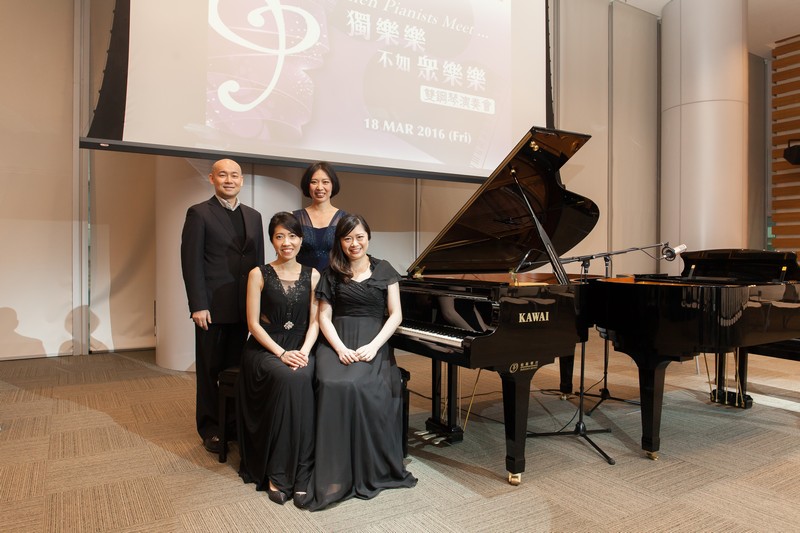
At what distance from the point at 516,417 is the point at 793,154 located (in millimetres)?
8175

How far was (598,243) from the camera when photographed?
7.41 m

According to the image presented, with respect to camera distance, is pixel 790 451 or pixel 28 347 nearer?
pixel 790 451

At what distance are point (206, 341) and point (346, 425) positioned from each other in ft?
3.42

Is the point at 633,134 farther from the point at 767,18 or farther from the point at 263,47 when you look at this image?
the point at 263,47

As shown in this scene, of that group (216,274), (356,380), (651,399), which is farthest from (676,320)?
(216,274)

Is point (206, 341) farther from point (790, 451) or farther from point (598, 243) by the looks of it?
point (598, 243)

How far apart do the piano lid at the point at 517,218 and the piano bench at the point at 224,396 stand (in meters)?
1.07

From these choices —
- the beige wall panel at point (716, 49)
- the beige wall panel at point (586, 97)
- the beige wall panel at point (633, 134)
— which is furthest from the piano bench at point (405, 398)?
the beige wall panel at point (716, 49)

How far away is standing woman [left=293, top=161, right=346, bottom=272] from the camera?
9.99 feet

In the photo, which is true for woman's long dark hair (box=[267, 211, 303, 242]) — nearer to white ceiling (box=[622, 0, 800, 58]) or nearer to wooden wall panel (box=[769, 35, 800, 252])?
white ceiling (box=[622, 0, 800, 58])

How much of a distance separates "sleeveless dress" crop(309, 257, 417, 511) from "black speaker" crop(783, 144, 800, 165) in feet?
27.4

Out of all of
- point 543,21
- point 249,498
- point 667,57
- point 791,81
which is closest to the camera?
point 249,498

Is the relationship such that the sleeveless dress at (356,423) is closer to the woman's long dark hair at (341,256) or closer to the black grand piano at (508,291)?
the woman's long dark hair at (341,256)

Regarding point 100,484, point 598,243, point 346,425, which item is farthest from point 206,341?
point 598,243
